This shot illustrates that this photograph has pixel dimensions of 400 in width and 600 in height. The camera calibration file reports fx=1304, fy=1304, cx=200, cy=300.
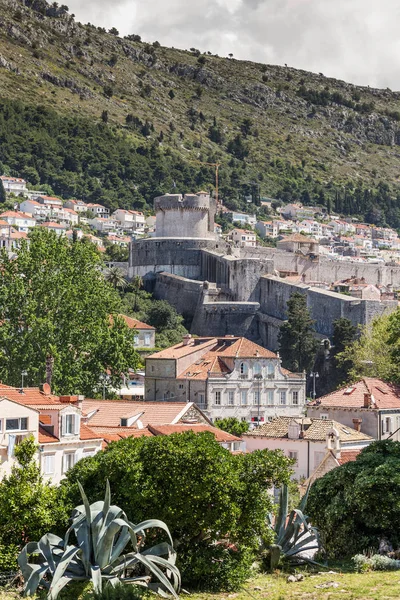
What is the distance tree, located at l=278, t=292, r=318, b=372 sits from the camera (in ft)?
299

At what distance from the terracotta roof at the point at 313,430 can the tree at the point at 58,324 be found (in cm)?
1136

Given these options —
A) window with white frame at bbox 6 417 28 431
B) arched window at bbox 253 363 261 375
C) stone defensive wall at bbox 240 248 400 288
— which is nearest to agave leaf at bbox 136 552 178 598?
window with white frame at bbox 6 417 28 431

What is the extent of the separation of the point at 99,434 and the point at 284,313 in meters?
60.6

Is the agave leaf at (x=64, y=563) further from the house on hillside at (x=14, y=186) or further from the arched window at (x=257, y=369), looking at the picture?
the house on hillside at (x=14, y=186)

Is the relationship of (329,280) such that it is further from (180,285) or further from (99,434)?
(99,434)

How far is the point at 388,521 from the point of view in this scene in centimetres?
3162

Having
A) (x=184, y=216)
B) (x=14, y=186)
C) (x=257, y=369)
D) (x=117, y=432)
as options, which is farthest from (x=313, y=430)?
(x=14, y=186)

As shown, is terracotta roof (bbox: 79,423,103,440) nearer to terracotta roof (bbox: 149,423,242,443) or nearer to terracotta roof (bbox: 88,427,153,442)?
terracotta roof (bbox: 88,427,153,442)

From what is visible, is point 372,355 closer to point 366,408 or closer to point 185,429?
point 366,408

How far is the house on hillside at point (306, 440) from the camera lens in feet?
162

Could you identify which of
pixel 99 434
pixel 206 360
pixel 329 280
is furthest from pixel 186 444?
pixel 329 280

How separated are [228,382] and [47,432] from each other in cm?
3246

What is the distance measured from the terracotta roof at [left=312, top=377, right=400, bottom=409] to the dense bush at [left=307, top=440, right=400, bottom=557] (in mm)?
23444

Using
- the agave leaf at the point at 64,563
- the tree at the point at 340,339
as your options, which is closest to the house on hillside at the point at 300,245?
the tree at the point at 340,339
